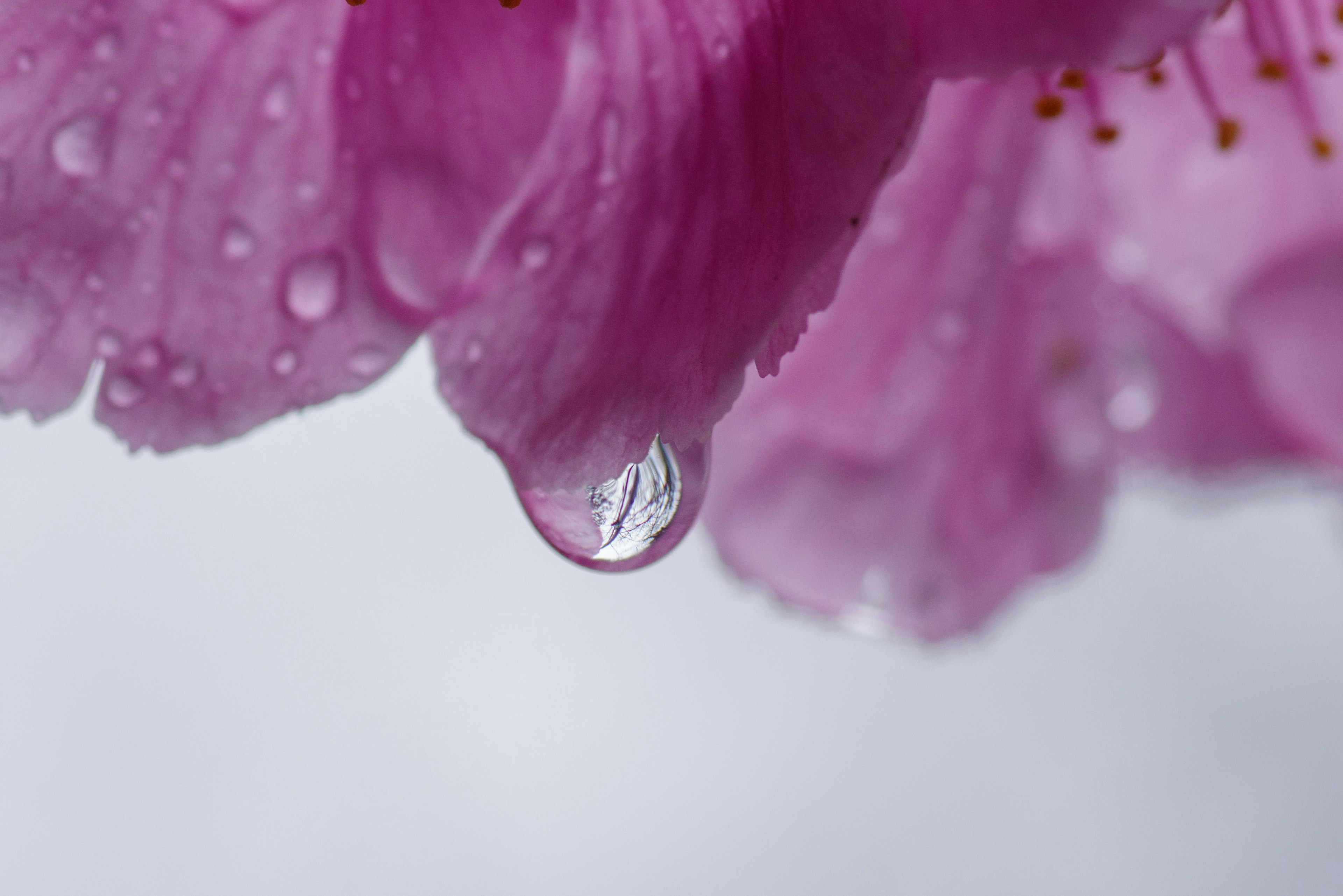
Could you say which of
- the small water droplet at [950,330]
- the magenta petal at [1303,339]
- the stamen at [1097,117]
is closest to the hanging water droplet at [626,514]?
the stamen at [1097,117]

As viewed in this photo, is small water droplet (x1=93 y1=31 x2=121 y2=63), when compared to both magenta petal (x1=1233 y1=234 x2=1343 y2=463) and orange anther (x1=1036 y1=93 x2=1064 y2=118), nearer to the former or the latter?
orange anther (x1=1036 y1=93 x2=1064 y2=118)

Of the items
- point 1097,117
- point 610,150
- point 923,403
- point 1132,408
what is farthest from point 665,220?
point 1132,408

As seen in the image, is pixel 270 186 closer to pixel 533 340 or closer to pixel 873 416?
pixel 533 340

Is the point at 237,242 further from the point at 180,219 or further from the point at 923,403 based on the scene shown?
the point at 923,403

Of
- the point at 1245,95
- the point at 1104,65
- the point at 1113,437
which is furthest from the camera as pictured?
the point at 1113,437

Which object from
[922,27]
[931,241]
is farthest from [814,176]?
[931,241]

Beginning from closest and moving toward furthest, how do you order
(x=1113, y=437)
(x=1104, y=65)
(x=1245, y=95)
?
1. (x=1104, y=65)
2. (x=1245, y=95)
3. (x=1113, y=437)
